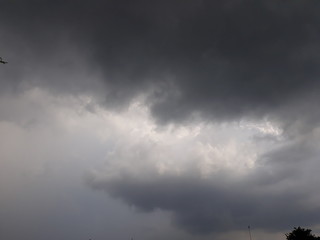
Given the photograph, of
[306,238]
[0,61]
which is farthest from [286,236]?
[0,61]

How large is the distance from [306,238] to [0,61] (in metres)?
127

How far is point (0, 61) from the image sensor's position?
38250 millimetres

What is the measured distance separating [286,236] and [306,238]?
31.1 feet

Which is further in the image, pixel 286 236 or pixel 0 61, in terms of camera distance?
pixel 286 236

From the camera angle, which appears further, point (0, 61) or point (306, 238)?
point (306, 238)

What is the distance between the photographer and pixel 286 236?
128 metres

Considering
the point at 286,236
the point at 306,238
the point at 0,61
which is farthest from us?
the point at 286,236

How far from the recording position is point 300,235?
399 feet

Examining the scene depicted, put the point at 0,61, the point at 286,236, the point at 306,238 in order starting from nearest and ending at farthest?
1. the point at 0,61
2. the point at 306,238
3. the point at 286,236

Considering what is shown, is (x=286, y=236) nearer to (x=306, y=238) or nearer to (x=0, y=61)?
(x=306, y=238)

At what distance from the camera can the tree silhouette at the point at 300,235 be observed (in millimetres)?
120075

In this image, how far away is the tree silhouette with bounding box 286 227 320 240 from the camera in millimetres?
120075
